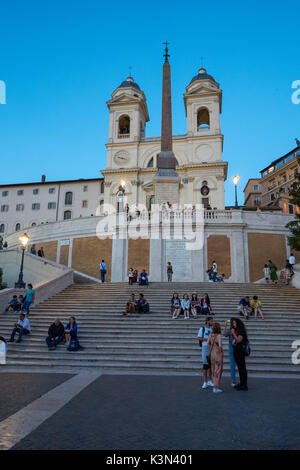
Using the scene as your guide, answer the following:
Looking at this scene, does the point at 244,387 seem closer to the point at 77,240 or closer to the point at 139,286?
the point at 139,286

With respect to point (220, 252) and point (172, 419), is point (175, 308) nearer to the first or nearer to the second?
point (172, 419)

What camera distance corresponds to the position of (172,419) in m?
4.77

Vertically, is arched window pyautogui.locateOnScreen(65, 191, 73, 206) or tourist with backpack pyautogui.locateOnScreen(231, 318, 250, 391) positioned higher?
arched window pyautogui.locateOnScreen(65, 191, 73, 206)

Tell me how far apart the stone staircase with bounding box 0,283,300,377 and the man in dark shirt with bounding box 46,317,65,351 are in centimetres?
21

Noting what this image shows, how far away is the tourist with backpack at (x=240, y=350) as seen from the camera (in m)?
6.67

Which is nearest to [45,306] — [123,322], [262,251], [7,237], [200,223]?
[123,322]

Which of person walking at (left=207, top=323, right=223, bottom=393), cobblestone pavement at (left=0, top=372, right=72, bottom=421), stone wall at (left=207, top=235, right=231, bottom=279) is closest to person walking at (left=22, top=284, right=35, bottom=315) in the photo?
cobblestone pavement at (left=0, top=372, right=72, bottom=421)

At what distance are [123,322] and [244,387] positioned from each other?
6.18 metres

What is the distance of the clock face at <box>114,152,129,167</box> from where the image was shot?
4419 cm

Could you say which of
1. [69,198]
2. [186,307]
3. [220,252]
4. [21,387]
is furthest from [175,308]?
[69,198]

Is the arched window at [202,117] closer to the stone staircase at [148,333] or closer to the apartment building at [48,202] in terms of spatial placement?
the apartment building at [48,202]

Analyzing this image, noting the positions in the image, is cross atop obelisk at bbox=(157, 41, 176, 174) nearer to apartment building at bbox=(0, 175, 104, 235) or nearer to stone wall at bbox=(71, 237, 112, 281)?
stone wall at bbox=(71, 237, 112, 281)

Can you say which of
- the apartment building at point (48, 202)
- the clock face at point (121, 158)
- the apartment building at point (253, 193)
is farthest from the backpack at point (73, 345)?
the apartment building at point (253, 193)
